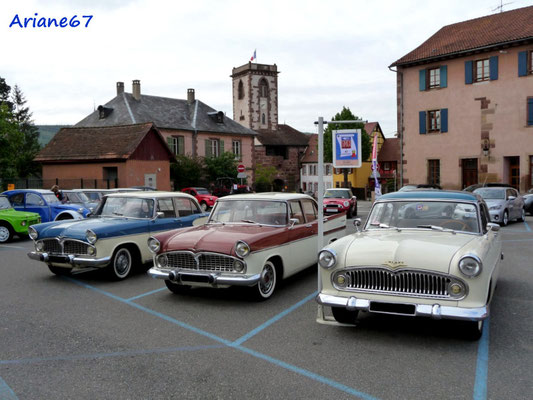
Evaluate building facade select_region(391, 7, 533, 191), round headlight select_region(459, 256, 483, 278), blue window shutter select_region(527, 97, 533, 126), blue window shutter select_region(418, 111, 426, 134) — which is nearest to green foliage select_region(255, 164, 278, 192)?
building facade select_region(391, 7, 533, 191)

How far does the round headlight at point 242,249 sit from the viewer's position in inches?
262

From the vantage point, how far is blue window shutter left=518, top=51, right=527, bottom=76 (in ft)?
92.0

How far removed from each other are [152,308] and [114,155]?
2841 cm

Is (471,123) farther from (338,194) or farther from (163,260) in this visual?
(163,260)

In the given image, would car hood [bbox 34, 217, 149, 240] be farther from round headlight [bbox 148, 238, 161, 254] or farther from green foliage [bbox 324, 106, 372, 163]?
green foliage [bbox 324, 106, 372, 163]

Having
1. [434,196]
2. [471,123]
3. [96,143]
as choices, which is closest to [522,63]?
[471,123]

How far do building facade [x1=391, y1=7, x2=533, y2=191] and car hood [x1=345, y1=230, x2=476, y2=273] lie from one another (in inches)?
1039

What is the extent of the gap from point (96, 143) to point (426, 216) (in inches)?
1284

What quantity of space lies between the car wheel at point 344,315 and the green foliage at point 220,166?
4053cm

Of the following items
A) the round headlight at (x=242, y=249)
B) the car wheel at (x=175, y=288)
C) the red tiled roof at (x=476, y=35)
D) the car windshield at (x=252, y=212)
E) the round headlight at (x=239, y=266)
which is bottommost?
the car wheel at (x=175, y=288)

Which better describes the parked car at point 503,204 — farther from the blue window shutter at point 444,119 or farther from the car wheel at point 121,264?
the blue window shutter at point 444,119

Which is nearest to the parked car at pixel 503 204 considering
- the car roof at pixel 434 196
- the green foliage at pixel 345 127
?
the car roof at pixel 434 196

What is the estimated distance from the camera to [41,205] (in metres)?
15.9

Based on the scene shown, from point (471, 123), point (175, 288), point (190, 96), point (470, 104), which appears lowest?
point (175, 288)
